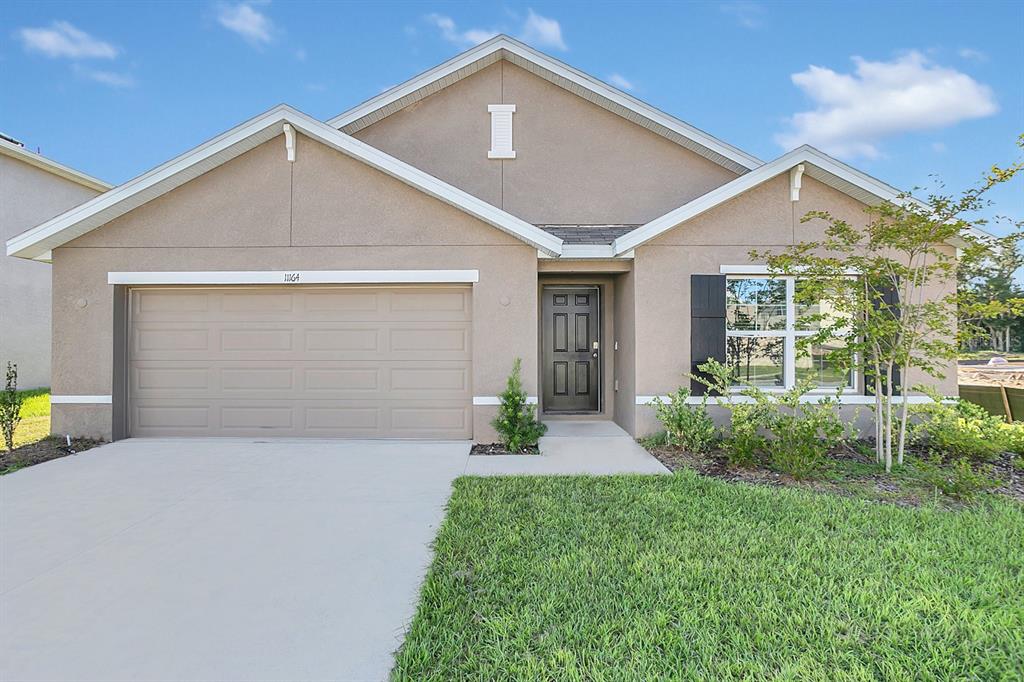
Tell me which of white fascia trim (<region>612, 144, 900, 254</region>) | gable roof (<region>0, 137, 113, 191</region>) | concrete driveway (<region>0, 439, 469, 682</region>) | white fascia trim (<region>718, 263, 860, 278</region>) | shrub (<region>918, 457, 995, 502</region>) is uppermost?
gable roof (<region>0, 137, 113, 191</region>)

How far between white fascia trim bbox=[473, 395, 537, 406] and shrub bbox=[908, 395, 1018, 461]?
4.98 m

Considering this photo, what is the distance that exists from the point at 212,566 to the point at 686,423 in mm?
5637

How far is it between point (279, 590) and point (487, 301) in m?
4.72

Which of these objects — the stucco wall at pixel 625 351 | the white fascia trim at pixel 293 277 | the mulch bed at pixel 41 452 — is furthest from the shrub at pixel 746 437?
the mulch bed at pixel 41 452

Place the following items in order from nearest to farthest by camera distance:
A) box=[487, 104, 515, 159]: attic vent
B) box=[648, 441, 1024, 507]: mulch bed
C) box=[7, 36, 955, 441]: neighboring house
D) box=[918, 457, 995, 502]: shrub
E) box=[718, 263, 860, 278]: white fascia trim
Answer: box=[918, 457, 995, 502]: shrub
box=[648, 441, 1024, 507]: mulch bed
box=[7, 36, 955, 441]: neighboring house
box=[718, 263, 860, 278]: white fascia trim
box=[487, 104, 515, 159]: attic vent

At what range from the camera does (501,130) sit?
928 centimetres

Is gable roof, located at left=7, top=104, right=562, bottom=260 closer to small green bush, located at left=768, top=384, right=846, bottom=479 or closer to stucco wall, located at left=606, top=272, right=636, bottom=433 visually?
stucco wall, located at left=606, top=272, right=636, bottom=433

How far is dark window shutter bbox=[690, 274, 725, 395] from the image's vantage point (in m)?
7.20

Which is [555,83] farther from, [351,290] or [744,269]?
[351,290]

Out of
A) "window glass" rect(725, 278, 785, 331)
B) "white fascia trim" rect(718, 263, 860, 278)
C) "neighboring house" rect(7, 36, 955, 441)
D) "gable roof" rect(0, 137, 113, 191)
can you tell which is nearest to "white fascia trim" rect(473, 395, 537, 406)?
"neighboring house" rect(7, 36, 955, 441)

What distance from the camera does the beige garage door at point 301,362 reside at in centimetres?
738

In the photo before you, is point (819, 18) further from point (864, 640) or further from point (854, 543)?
point (864, 640)

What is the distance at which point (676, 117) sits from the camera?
29.8ft

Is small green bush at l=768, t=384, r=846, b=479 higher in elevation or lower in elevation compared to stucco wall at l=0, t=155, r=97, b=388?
lower
